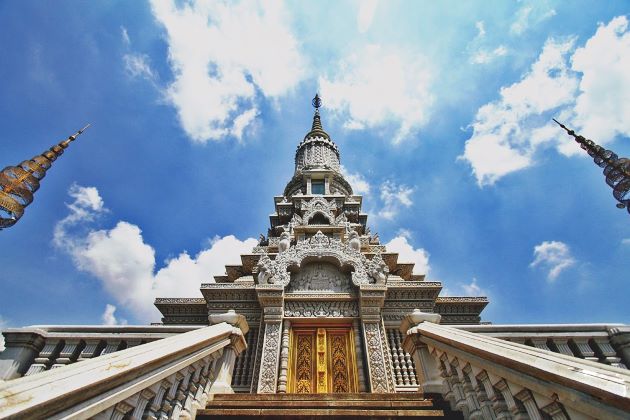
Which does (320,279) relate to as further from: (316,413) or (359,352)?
(316,413)

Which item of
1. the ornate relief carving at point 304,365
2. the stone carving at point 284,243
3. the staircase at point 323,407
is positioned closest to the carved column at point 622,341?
the staircase at point 323,407

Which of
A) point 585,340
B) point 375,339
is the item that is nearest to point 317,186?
point 375,339

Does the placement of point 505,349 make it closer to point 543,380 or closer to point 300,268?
point 543,380

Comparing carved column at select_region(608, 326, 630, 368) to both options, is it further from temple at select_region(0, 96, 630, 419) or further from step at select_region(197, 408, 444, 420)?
step at select_region(197, 408, 444, 420)

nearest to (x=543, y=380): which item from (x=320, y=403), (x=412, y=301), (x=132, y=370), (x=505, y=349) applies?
(x=505, y=349)

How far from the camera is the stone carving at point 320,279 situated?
34.9 ft

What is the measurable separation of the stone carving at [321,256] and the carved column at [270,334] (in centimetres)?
37

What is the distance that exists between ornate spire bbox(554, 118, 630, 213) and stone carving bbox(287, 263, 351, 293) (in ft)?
37.4

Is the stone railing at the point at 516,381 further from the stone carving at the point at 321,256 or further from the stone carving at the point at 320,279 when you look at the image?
the stone carving at the point at 320,279

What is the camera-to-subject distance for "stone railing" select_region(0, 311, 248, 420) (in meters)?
2.06

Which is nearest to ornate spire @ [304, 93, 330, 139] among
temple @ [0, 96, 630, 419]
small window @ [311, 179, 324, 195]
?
small window @ [311, 179, 324, 195]

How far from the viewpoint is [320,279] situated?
1094 centimetres

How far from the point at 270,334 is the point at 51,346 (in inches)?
211

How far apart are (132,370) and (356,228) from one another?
480 inches
